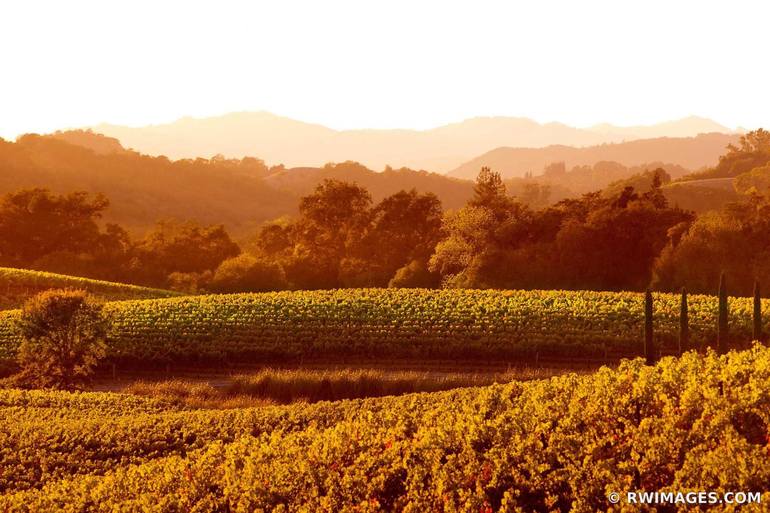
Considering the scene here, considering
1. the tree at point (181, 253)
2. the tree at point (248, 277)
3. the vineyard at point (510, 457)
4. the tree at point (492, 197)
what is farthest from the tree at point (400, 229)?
the vineyard at point (510, 457)

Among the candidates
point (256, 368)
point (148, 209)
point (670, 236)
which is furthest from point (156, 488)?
point (148, 209)

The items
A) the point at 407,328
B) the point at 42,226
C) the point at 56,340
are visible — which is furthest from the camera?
the point at 42,226

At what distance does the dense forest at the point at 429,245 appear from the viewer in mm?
67688

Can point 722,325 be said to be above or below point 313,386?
above

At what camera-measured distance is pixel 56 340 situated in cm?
4003

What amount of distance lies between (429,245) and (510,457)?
76.2 metres

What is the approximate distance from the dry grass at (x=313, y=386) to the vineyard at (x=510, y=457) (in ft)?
56.8

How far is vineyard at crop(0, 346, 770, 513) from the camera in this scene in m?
11.7

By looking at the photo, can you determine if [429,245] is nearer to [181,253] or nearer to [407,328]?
[181,253]

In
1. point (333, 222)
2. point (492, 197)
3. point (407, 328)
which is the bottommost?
point (407, 328)

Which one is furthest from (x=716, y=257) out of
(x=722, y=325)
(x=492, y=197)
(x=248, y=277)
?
(x=248, y=277)

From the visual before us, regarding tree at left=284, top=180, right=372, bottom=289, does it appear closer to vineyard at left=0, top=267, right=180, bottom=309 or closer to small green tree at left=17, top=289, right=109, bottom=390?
vineyard at left=0, top=267, right=180, bottom=309

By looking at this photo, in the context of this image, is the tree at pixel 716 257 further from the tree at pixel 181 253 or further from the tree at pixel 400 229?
the tree at pixel 181 253

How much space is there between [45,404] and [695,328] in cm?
3353
